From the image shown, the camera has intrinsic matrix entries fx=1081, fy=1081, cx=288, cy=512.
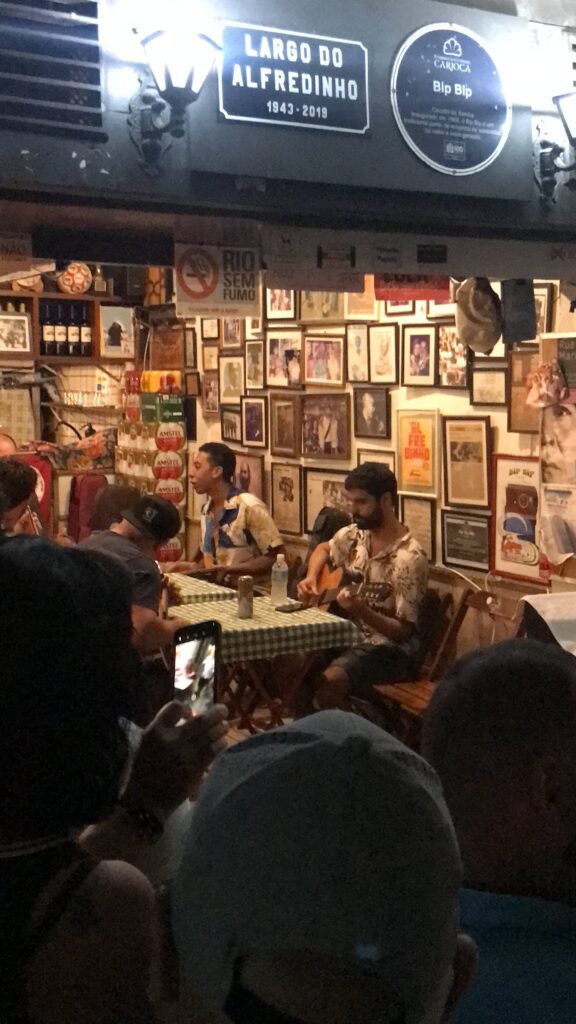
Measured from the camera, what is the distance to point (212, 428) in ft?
27.5

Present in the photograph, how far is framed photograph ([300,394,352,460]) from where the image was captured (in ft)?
22.3

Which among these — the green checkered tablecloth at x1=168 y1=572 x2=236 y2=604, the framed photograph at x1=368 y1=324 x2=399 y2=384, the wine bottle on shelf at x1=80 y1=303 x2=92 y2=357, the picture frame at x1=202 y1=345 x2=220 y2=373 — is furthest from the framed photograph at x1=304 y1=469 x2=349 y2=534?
the wine bottle on shelf at x1=80 y1=303 x2=92 y2=357

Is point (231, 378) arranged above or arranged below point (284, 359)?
below

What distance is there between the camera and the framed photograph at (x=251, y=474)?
7.70m

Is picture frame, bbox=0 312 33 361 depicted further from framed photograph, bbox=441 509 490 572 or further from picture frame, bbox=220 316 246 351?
framed photograph, bbox=441 509 490 572

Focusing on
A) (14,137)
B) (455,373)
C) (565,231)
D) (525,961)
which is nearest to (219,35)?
(14,137)

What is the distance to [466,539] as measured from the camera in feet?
19.4

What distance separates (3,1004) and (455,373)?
5.02 metres

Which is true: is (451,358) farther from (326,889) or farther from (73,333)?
(326,889)

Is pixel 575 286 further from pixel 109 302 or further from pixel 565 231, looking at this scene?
pixel 109 302

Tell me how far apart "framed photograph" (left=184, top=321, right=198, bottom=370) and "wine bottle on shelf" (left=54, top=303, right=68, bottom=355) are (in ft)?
3.16

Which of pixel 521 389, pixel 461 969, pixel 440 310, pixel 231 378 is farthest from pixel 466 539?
pixel 461 969

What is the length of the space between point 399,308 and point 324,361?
2.83 feet

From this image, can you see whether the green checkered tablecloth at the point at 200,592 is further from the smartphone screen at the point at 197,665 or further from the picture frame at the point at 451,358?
the smartphone screen at the point at 197,665
